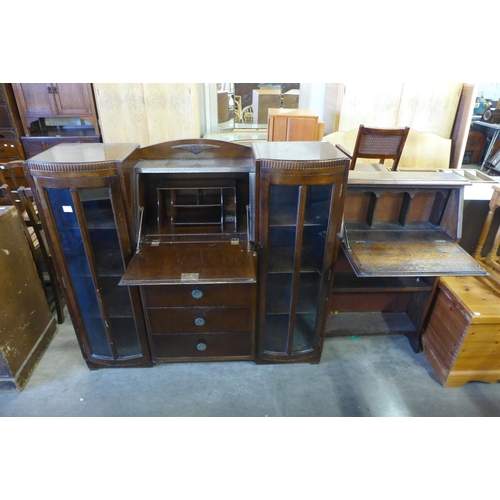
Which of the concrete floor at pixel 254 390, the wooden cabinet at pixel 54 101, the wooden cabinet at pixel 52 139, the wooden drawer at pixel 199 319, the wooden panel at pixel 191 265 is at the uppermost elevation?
the wooden cabinet at pixel 54 101

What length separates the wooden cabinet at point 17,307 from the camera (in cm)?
184

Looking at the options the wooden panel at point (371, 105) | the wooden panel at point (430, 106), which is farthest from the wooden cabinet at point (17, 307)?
the wooden panel at point (430, 106)

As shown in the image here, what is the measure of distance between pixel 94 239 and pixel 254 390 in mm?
1230

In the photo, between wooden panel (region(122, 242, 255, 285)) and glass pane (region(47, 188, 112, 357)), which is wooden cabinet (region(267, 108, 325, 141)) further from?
glass pane (region(47, 188, 112, 357))

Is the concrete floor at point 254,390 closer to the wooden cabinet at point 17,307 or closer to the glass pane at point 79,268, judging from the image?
the wooden cabinet at point 17,307

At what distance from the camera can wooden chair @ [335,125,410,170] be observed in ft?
8.16

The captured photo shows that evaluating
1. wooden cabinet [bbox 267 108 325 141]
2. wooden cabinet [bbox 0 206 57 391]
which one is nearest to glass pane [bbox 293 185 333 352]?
wooden cabinet [bbox 267 108 325 141]

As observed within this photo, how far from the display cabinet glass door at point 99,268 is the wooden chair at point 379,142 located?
5.73 ft

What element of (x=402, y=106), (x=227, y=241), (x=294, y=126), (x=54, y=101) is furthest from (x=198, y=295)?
(x=54, y=101)

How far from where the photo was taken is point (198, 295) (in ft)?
5.74

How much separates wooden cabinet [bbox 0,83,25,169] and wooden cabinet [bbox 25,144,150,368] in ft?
9.56

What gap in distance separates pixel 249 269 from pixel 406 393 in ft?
4.04

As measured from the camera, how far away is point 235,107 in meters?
4.26

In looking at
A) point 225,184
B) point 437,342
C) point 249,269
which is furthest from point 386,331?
point 225,184
